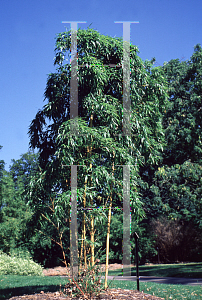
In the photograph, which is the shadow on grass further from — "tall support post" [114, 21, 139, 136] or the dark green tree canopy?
the dark green tree canopy

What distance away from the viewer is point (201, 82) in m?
15.7

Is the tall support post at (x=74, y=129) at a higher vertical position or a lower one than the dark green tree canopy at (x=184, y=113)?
lower

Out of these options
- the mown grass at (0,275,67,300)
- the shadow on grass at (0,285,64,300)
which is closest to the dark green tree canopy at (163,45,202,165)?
the mown grass at (0,275,67,300)

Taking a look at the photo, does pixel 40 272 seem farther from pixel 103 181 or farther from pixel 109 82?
pixel 109 82

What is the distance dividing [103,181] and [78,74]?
85.8 inches

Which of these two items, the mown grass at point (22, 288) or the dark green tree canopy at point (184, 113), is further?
the dark green tree canopy at point (184, 113)

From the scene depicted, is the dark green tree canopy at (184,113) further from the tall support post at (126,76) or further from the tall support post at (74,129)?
the tall support post at (74,129)

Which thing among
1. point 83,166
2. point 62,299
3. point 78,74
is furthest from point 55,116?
point 62,299

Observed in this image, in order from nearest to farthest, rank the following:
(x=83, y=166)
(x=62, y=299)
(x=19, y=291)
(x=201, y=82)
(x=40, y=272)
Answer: (x=62, y=299) < (x=83, y=166) < (x=19, y=291) < (x=40, y=272) < (x=201, y=82)

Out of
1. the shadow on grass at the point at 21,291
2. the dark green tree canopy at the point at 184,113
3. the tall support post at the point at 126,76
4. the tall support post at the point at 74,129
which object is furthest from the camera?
the dark green tree canopy at the point at 184,113

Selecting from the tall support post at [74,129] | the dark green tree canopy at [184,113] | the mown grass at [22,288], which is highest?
the dark green tree canopy at [184,113]

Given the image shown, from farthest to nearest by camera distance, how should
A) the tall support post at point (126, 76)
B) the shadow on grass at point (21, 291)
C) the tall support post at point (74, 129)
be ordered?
the shadow on grass at point (21, 291) → the tall support post at point (126, 76) → the tall support post at point (74, 129)

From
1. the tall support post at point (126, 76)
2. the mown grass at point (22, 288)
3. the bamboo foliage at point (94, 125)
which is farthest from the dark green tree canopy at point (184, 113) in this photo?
the mown grass at point (22, 288)

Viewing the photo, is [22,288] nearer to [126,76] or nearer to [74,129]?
[74,129]
